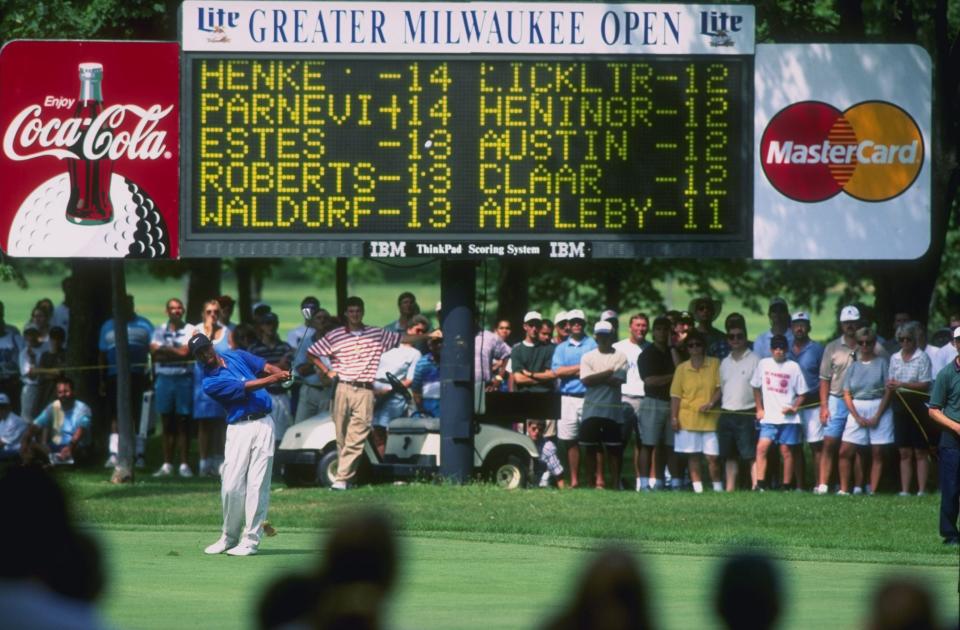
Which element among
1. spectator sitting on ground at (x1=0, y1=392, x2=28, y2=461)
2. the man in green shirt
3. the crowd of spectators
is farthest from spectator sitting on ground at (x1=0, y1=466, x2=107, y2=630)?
spectator sitting on ground at (x1=0, y1=392, x2=28, y2=461)

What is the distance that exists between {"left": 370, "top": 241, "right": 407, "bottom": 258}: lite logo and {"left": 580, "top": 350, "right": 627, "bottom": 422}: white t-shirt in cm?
356

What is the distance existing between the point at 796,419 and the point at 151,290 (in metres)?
91.5

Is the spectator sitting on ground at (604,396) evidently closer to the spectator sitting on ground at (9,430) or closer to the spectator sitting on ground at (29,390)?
the spectator sitting on ground at (9,430)

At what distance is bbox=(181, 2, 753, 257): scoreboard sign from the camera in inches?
754

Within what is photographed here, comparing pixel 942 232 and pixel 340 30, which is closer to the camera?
pixel 340 30

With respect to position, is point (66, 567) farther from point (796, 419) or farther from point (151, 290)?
point (151, 290)

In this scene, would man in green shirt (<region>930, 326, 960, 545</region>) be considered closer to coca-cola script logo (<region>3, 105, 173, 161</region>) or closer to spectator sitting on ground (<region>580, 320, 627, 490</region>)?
spectator sitting on ground (<region>580, 320, 627, 490</region>)

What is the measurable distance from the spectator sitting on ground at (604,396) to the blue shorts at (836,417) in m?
2.35

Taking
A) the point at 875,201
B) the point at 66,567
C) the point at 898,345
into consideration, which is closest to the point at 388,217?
the point at 875,201

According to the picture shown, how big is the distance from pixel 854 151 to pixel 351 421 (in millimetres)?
6187

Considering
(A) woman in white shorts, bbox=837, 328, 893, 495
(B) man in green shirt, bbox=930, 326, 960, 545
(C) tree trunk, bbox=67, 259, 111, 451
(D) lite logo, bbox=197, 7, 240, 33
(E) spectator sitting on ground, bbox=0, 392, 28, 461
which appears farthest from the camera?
(C) tree trunk, bbox=67, 259, 111, 451

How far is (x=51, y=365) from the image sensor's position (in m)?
25.8

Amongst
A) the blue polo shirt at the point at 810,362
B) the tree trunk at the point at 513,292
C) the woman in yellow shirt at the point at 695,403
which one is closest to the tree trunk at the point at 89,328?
the tree trunk at the point at 513,292

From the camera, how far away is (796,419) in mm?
21469
